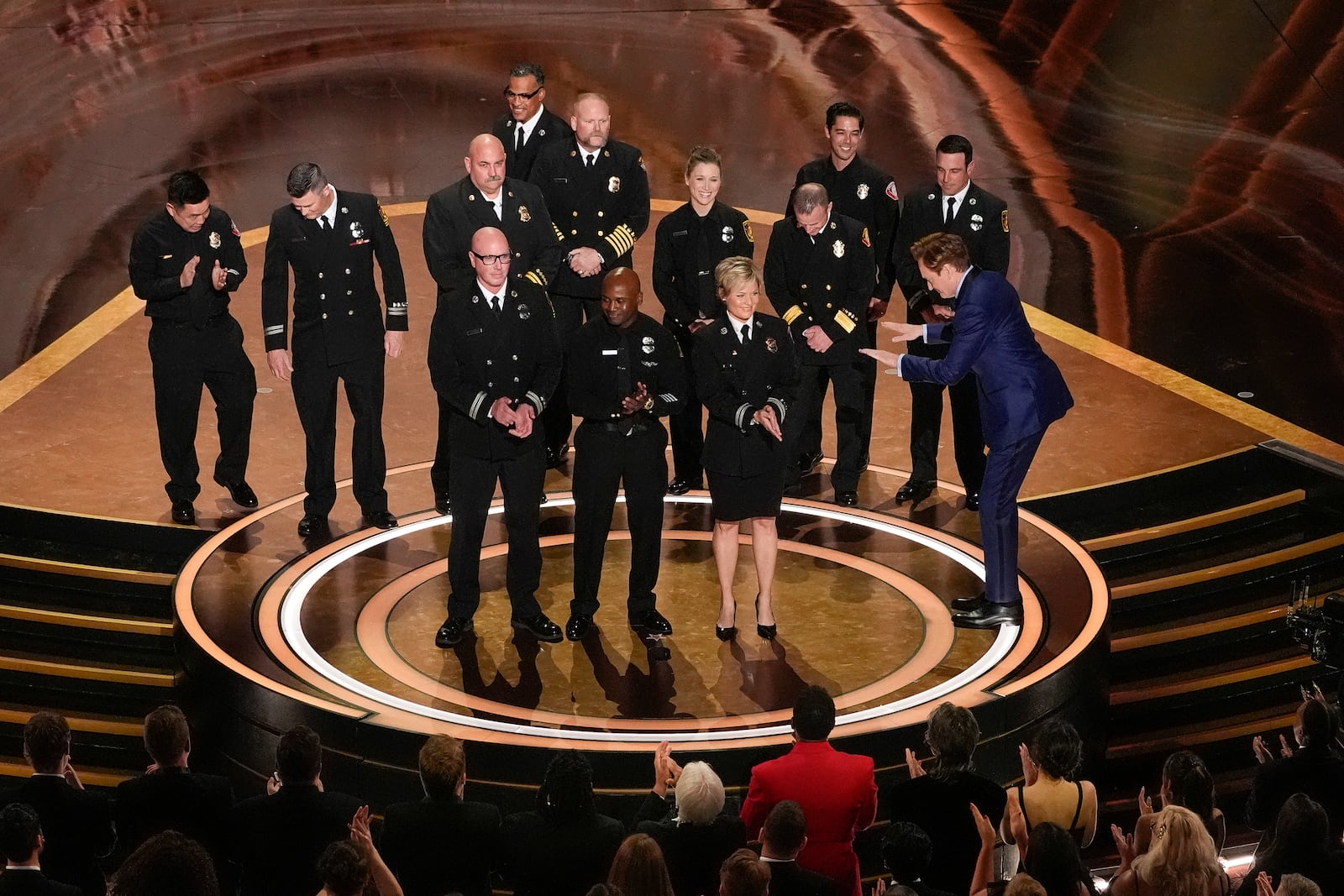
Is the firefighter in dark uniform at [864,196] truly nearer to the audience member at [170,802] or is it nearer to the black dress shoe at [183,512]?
the black dress shoe at [183,512]

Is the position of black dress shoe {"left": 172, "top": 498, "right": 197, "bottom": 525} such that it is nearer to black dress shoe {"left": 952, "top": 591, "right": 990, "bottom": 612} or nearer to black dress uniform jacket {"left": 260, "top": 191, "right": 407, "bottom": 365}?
black dress uniform jacket {"left": 260, "top": 191, "right": 407, "bottom": 365}

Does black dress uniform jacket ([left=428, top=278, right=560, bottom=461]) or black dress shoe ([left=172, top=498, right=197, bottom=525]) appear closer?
black dress uniform jacket ([left=428, top=278, right=560, bottom=461])

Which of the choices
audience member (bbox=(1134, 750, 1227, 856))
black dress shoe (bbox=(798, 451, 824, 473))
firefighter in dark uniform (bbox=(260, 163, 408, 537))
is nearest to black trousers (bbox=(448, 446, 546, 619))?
firefighter in dark uniform (bbox=(260, 163, 408, 537))

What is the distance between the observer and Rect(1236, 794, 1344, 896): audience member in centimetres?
558

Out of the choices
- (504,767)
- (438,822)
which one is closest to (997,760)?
(504,767)

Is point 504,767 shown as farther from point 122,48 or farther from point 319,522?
point 122,48

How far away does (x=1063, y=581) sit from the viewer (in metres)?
8.30

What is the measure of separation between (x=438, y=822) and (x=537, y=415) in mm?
2468

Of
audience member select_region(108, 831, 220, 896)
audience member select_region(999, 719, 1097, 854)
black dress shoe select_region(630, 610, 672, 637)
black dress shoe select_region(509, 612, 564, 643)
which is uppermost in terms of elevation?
audience member select_region(108, 831, 220, 896)

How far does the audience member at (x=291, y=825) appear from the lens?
5668 mm

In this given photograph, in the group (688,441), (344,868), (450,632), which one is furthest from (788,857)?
(688,441)

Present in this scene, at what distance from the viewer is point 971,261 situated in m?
8.64

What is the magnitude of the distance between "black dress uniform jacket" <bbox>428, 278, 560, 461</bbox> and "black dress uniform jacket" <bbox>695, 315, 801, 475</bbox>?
26.1 inches

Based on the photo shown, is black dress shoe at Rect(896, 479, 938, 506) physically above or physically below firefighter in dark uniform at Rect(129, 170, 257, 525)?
below
